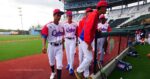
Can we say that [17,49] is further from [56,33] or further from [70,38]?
[56,33]

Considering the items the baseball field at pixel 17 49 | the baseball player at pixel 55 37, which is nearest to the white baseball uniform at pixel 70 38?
the baseball player at pixel 55 37

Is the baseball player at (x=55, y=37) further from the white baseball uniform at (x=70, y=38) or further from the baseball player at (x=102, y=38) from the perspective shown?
the baseball player at (x=102, y=38)

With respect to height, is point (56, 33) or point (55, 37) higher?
point (56, 33)

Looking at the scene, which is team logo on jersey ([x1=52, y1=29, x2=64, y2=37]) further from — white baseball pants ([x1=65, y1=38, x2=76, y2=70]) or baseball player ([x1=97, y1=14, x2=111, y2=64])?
baseball player ([x1=97, y1=14, x2=111, y2=64])

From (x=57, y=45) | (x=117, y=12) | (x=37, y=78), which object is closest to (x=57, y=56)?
(x=57, y=45)

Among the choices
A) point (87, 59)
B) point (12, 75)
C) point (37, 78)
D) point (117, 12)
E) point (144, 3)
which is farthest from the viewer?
point (117, 12)

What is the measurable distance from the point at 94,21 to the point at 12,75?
342 centimetres

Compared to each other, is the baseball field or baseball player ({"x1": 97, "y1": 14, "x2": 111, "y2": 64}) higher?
baseball player ({"x1": 97, "y1": 14, "x2": 111, "y2": 64})

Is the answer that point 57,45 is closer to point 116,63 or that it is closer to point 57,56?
point 57,56

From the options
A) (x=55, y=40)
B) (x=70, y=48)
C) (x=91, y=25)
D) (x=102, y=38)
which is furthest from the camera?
(x=102, y=38)

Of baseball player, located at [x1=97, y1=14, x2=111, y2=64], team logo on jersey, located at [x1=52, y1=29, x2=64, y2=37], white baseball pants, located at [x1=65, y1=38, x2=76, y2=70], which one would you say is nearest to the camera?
team logo on jersey, located at [x1=52, y1=29, x2=64, y2=37]

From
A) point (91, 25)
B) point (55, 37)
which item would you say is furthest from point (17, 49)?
point (91, 25)

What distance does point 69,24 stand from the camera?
6367 mm

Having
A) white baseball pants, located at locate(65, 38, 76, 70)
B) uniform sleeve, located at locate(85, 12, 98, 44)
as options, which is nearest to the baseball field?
white baseball pants, located at locate(65, 38, 76, 70)
